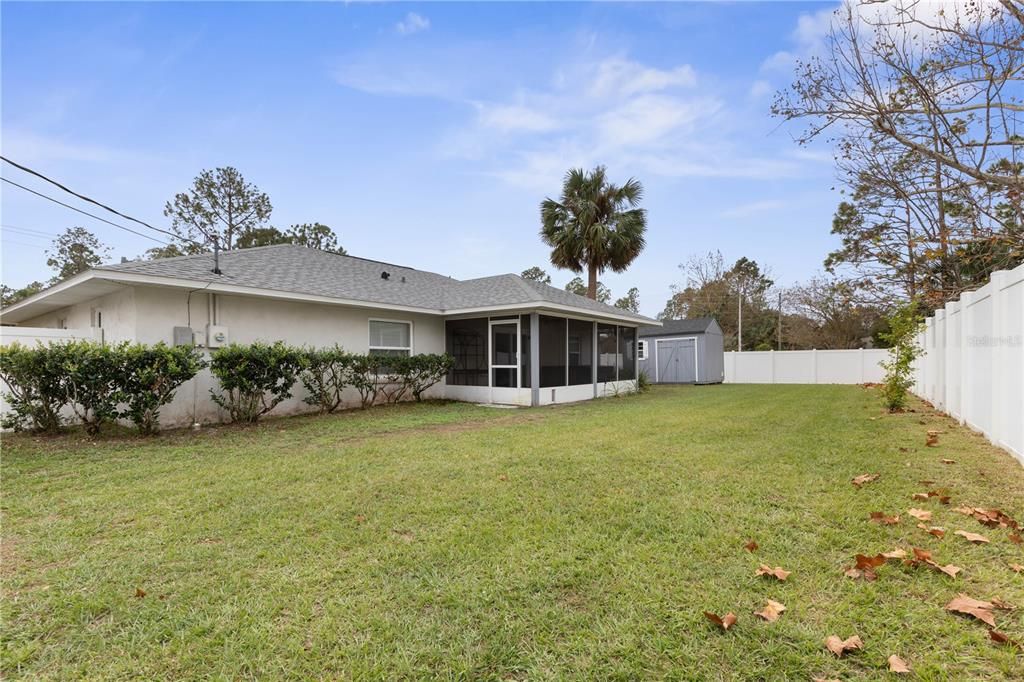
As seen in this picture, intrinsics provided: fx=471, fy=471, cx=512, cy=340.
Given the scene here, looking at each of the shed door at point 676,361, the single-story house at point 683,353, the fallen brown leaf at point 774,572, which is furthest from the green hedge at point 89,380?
the shed door at point 676,361

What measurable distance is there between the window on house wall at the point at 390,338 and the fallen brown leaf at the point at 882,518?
10123 mm

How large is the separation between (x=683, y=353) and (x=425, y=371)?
14131 mm

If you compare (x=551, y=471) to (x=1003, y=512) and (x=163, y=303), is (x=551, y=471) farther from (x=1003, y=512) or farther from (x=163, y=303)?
(x=163, y=303)

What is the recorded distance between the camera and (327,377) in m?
10.1

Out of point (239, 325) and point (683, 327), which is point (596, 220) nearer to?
point (683, 327)

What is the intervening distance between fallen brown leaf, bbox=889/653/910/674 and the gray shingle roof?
9.58 m

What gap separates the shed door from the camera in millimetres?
21594

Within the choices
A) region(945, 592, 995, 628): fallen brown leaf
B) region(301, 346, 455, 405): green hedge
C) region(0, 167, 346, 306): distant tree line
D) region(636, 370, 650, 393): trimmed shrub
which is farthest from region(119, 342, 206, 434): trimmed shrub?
region(0, 167, 346, 306): distant tree line

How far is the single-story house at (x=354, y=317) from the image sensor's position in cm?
841

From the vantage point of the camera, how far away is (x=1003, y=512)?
3414 millimetres

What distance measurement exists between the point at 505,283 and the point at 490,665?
12046 millimetres

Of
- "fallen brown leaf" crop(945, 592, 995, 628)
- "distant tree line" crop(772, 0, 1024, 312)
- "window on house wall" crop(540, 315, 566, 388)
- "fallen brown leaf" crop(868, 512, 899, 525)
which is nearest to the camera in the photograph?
"fallen brown leaf" crop(945, 592, 995, 628)

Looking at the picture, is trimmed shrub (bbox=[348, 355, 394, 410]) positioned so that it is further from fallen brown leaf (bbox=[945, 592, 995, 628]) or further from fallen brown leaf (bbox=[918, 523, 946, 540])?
fallen brown leaf (bbox=[945, 592, 995, 628])

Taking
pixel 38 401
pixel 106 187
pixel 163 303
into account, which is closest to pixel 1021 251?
pixel 163 303
